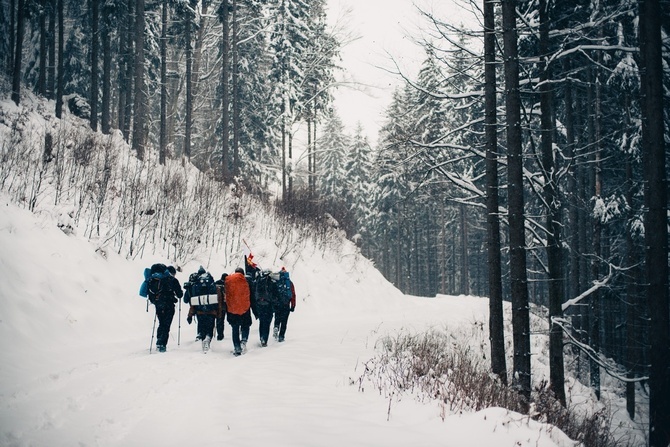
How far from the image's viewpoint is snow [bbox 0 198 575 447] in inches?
165

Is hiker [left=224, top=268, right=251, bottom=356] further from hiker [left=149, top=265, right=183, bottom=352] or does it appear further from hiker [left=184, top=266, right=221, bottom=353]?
hiker [left=149, top=265, right=183, bottom=352]

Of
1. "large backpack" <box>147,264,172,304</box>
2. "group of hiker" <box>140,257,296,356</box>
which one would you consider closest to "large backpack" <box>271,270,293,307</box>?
"group of hiker" <box>140,257,296,356</box>

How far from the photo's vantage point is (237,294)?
886 cm

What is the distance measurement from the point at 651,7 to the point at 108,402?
11087mm

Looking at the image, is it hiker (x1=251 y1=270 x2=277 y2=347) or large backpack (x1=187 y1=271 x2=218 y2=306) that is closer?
large backpack (x1=187 y1=271 x2=218 y2=306)

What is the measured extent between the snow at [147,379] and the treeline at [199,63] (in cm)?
1063

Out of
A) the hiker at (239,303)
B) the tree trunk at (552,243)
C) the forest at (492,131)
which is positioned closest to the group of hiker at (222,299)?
the hiker at (239,303)

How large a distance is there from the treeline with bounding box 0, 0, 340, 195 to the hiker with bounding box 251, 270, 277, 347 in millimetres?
11092

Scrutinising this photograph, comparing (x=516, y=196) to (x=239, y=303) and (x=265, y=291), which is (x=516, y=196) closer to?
(x=265, y=291)

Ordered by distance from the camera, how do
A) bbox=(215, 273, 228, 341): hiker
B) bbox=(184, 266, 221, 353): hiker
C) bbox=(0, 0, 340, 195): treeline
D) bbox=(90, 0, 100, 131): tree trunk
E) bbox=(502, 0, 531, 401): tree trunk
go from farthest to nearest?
bbox=(0, 0, 340, 195): treeline < bbox=(90, 0, 100, 131): tree trunk < bbox=(215, 273, 228, 341): hiker < bbox=(184, 266, 221, 353): hiker < bbox=(502, 0, 531, 401): tree trunk

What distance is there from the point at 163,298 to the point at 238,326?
172 cm

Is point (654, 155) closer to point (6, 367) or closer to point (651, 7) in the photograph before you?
point (651, 7)

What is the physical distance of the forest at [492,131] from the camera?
7801mm

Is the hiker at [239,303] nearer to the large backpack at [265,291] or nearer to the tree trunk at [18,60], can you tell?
the large backpack at [265,291]
